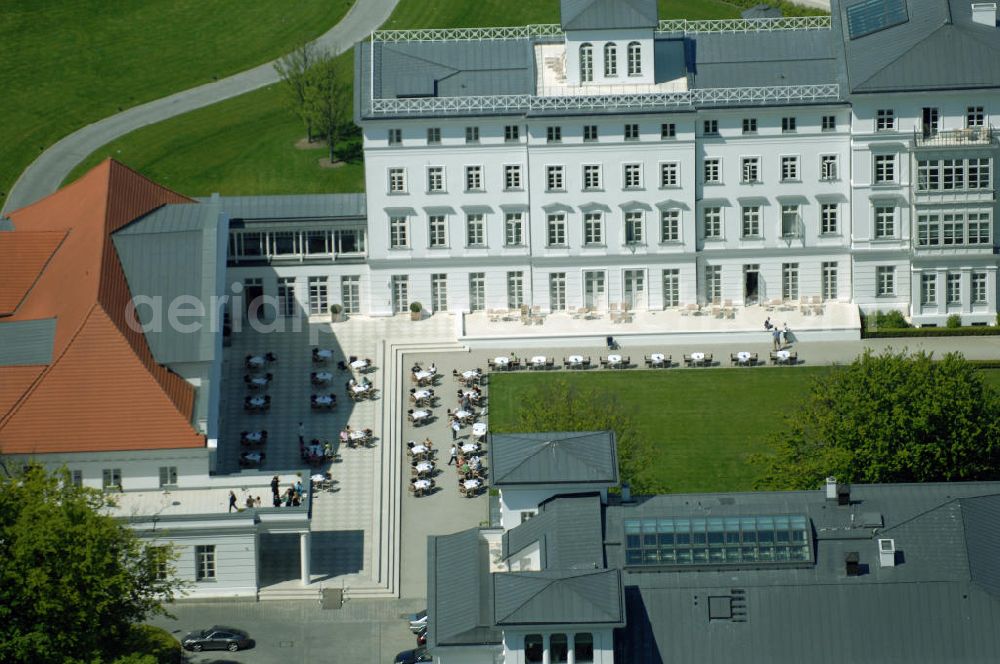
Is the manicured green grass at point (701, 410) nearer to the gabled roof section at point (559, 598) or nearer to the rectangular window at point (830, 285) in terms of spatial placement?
the rectangular window at point (830, 285)

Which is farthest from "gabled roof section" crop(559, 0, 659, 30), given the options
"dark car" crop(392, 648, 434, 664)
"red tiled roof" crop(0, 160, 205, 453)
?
"dark car" crop(392, 648, 434, 664)

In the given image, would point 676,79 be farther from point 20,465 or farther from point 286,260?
point 20,465

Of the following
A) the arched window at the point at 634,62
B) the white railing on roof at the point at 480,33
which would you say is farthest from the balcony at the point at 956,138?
the white railing on roof at the point at 480,33

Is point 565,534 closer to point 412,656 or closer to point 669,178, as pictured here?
point 412,656

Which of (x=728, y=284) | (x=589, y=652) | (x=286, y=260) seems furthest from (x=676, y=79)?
(x=589, y=652)

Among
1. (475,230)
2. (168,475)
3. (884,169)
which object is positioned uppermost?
(884,169)

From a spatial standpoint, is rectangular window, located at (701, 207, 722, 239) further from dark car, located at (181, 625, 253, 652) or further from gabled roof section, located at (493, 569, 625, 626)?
gabled roof section, located at (493, 569, 625, 626)

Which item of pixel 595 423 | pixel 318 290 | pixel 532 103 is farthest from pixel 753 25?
pixel 595 423
